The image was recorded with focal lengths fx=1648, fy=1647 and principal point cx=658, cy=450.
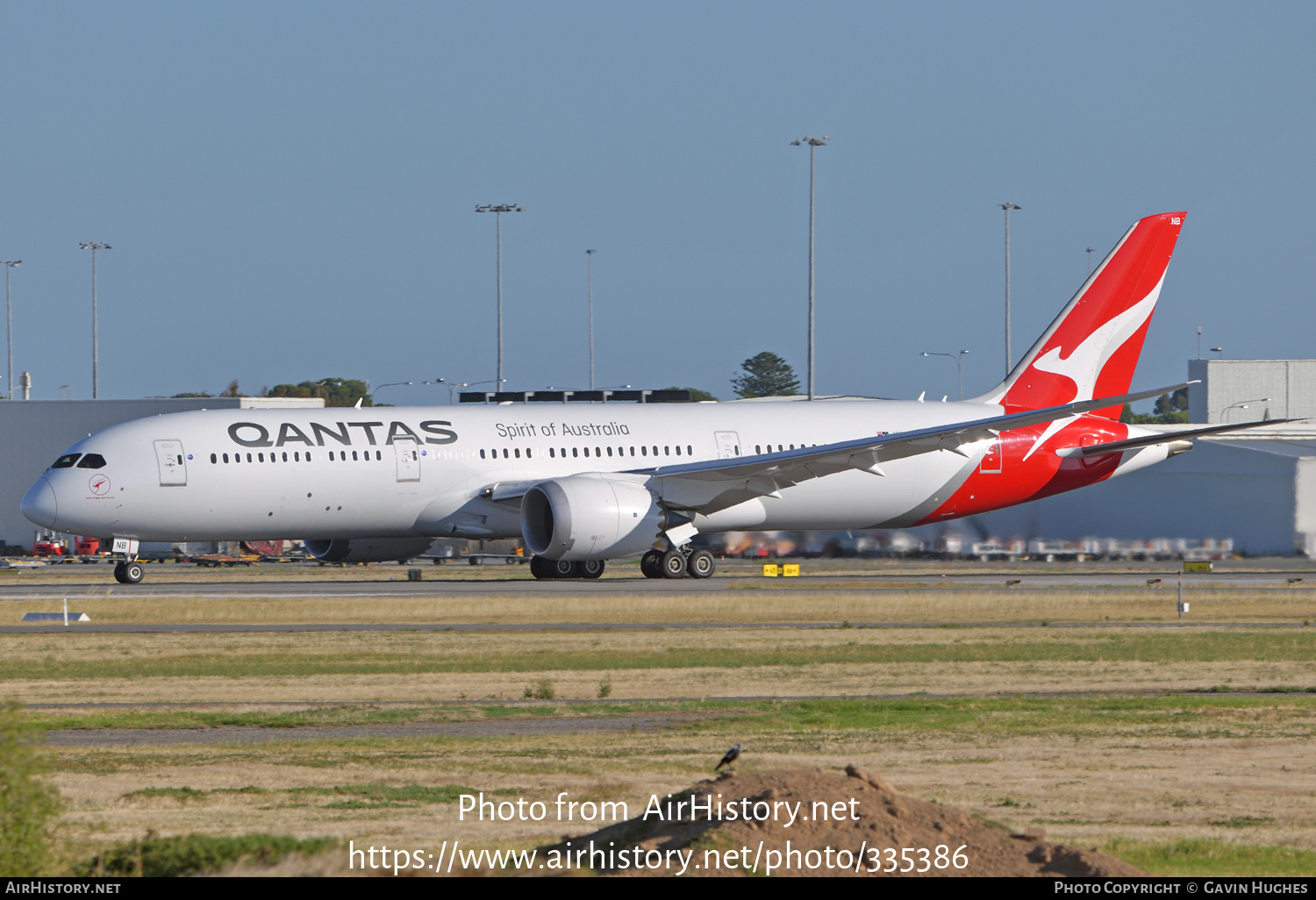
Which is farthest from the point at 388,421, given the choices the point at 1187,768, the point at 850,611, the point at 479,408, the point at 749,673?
the point at 1187,768

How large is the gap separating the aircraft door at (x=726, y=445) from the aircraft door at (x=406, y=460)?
873cm

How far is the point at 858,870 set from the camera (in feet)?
30.4

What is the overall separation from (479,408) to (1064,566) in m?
20.0

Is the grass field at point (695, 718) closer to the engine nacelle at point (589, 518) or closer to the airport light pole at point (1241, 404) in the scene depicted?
the engine nacelle at point (589, 518)

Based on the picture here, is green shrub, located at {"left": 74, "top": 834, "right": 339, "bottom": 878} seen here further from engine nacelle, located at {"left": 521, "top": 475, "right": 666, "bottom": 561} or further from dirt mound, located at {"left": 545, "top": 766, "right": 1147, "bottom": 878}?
engine nacelle, located at {"left": 521, "top": 475, "right": 666, "bottom": 561}

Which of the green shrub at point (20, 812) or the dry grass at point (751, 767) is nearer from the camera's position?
the green shrub at point (20, 812)

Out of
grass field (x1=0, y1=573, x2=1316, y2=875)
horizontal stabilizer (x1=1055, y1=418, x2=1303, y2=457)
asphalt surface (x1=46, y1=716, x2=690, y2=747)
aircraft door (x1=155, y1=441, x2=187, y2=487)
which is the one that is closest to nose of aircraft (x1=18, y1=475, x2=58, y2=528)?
aircraft door (x1=155, y1=441, x2=187, y2=487)

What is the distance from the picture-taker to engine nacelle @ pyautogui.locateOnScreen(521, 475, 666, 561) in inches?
1619

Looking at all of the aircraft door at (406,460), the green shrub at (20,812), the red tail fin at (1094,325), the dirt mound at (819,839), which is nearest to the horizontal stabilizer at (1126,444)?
the red tail fin at (1094,325)

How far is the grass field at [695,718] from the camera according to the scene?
13.0 metres

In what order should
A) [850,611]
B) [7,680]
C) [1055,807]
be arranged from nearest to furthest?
[1055,807]
[7,680]
[850,611]

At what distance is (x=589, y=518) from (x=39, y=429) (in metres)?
46.4

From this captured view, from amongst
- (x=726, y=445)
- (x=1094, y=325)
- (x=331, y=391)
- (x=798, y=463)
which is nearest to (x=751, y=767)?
(x=798, y=463)
